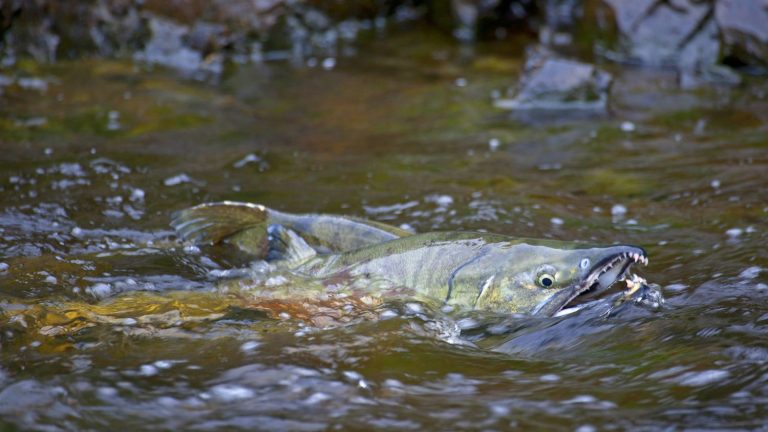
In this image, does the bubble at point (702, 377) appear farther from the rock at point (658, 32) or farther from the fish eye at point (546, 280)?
the rock at point (658, 32)

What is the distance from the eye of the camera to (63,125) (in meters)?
7.54

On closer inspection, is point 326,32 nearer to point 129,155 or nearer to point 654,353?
point 129,155

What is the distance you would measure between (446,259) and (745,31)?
667 centimetres

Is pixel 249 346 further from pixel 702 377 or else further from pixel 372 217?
pixel 372 217

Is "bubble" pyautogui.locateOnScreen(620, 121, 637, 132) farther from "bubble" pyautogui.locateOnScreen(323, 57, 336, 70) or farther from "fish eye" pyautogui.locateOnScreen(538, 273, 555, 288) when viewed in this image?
"fish eye" pyautogui.locateOnScreen(538, 273, 555, 288)

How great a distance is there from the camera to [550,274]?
386 cm

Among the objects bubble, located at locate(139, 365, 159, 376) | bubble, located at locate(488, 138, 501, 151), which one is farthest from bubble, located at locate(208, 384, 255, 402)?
bubble, located at locate(488, 138, 501, 151)

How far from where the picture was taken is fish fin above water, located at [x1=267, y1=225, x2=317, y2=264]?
183 inches

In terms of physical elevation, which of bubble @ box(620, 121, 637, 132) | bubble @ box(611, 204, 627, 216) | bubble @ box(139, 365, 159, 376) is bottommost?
bubble @ box(611, 204, 627, 216)

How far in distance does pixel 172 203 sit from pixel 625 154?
3500 millimetres

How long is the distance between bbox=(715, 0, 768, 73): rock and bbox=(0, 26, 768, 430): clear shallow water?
18.1 inches

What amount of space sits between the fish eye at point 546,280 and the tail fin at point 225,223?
1635 millimetres

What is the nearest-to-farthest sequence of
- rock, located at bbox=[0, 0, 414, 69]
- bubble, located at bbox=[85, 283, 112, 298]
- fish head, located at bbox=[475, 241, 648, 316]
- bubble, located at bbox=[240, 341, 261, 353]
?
bubble, located at bbox=[240, 341, 261, 353] < fish head, located at bbox=[475, 241, 648, 316] < bubble, located at bbox=[85, 283, 112, 298] < rock, located at bbox=[0, 0, 414, 69]

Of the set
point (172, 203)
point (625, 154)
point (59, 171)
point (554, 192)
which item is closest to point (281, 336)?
point (172, 203)
